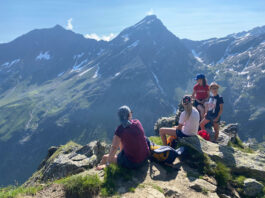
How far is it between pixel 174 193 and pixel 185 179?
4.93ft

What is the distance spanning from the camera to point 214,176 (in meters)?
11.4

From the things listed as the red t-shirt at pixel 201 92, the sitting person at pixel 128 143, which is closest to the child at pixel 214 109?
the red t-shirt at pixel 201 92

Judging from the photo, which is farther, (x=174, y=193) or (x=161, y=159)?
(x=161, y=159)

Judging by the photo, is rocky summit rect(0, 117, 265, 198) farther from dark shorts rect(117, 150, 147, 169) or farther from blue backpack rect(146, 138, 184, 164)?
blue backpack rect(146, 138, 184, 164)

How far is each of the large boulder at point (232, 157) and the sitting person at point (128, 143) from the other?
12.3 feet

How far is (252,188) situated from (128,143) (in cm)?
715

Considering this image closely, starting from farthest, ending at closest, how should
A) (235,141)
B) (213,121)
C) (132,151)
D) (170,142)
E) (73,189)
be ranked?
1. (235,141)
2. (213,121)
3. (170,142)
4. (132,151)
5. (73,189)

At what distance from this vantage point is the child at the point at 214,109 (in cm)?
1638

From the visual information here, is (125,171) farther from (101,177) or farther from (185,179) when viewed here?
(185,179)

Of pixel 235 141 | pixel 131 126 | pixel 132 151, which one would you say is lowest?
pixel 235 141

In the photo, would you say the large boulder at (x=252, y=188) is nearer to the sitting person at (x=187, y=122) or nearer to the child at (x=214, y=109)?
the sitting person at (x=187, y=122)

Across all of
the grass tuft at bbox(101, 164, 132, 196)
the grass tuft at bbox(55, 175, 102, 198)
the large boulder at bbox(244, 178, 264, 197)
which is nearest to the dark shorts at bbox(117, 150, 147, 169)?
the grass tuft at bbox(101, 164, 132, 196)

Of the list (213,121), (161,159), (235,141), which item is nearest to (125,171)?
(161,159)

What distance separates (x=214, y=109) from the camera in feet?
54.6
